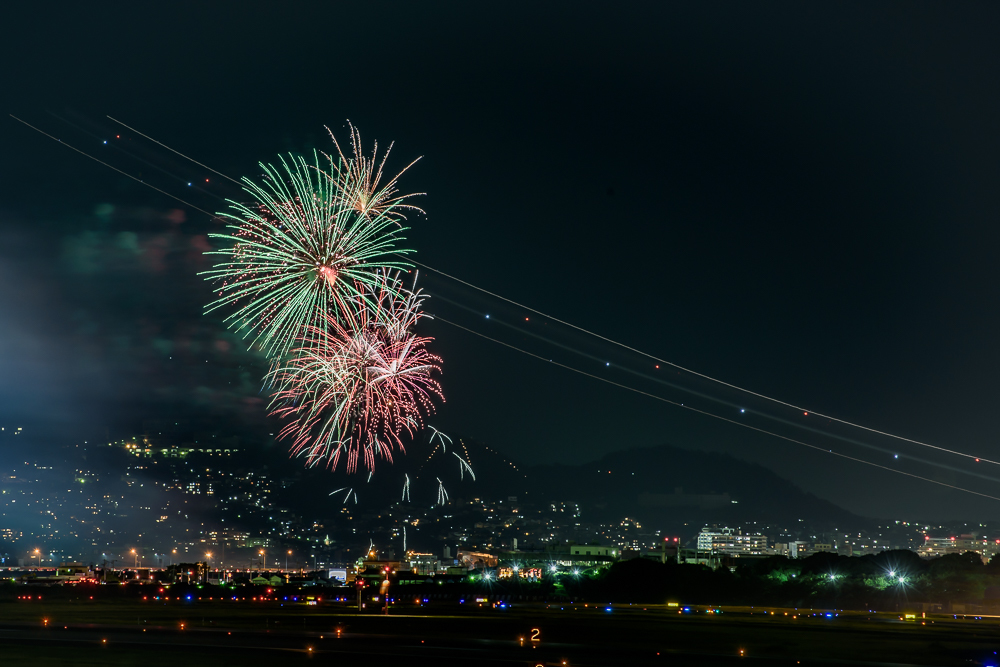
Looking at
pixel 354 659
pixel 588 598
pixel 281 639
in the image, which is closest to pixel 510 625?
pixel 281 639

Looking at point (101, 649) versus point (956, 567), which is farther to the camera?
point (956, 567)

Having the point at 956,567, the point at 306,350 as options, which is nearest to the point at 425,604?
the point at 306,350

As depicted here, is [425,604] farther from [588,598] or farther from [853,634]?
[853,634]

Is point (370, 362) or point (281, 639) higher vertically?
point (370, 362)

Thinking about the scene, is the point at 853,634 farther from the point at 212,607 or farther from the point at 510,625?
the point at 212,607

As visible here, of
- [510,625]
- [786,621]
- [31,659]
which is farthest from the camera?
[786,621]

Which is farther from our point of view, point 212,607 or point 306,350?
point 212,607

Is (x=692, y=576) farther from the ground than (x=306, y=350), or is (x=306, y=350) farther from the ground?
(x=306, y=350)

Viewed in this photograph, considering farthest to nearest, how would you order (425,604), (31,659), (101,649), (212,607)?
(425,604) < (212,607) < (101,649) < (31,659)

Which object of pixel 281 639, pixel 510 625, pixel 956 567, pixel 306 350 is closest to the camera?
pixel 281 639
